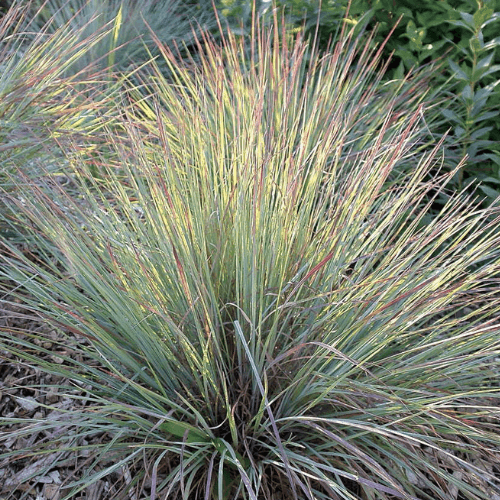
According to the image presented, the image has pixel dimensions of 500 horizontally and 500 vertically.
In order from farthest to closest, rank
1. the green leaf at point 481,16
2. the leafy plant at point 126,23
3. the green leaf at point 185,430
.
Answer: the leafy plant at point 126,23 → the green leaf at point 481,16 → the green leaf at point 185,430

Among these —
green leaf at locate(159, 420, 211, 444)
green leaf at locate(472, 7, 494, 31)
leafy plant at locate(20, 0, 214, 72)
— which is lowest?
green leaf at locate(472, 7, 494, 31)

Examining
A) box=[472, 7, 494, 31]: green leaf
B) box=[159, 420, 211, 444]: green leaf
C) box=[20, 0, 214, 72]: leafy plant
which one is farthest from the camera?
box=[20, 0, 214, 72]: leafy plant

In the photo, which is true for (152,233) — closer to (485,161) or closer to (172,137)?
(172,137)

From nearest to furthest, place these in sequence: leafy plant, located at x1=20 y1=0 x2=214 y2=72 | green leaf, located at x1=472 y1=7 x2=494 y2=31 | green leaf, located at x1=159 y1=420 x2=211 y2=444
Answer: green leaf, located at x1=159 y1=420 x2=211 y2=444, green leaf, located at x1=472 y1=7 x2=494 y2=31, leafy plant, located at x1=20 y1=0 x2=214 y2=72

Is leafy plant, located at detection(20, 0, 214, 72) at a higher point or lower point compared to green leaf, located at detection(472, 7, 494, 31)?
higher

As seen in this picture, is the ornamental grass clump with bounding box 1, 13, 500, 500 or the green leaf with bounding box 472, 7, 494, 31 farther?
the green leaf with bounding box 472, 7, 494, 31

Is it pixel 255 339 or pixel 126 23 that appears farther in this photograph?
pixel 126 23

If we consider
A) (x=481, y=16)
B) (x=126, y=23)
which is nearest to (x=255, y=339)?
(x=481, y=16)

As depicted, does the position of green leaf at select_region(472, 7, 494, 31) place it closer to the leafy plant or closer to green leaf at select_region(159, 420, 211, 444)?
the leafy plant

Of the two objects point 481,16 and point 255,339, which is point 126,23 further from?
point 255,339

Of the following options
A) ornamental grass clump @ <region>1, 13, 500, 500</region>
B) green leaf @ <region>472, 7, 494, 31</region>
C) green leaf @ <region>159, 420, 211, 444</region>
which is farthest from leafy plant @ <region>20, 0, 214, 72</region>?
green leaf @ <region>159, 420, 211, 444</region>

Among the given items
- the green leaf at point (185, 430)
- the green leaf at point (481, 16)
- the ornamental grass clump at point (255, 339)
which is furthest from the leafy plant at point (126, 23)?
the green leaf at point (185, 430)

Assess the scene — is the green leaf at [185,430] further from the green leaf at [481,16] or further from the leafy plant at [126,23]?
the leafy plant at [126,23]

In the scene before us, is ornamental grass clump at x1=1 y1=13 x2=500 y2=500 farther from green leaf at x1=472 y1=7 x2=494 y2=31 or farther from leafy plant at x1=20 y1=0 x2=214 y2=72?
leafy plant at x1=20 y1=0 x2=214 y2=72
